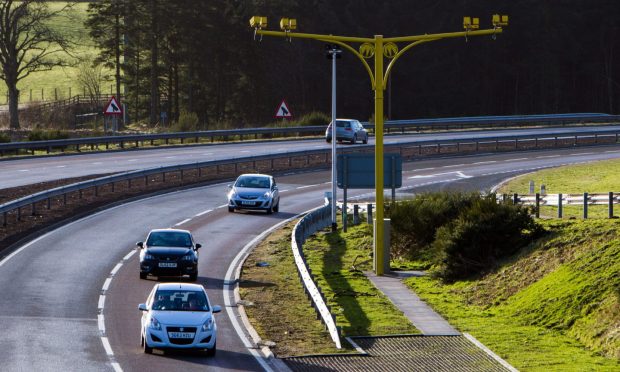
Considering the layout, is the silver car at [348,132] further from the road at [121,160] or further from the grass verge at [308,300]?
the grass verge at [308,300]

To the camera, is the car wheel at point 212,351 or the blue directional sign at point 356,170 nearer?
the car wheel at point 212,351

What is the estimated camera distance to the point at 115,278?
33062mm

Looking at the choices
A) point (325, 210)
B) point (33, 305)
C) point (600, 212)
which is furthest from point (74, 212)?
point (600, 212)

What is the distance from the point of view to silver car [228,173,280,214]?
4766 centimetres

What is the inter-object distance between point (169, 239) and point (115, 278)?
189cm

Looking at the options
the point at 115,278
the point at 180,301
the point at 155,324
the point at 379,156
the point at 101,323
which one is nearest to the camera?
the point at 155,324

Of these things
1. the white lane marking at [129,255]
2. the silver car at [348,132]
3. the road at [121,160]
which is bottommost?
the white lane marking at [129,255]

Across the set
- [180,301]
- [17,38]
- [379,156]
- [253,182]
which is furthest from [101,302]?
[17,38]

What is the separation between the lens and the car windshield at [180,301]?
24.3m

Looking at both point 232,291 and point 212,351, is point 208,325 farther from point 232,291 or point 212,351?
point 232,291

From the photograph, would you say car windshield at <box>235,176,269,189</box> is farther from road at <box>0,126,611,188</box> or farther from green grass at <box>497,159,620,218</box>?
green grass at <box>497,159,620,218</box>

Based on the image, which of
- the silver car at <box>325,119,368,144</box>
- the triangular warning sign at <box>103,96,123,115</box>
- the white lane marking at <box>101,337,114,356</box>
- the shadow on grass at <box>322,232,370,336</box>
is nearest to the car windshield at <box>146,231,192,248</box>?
the shadow on grass at <box>322,232,370,336</box>

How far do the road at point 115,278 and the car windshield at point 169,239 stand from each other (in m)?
1.12

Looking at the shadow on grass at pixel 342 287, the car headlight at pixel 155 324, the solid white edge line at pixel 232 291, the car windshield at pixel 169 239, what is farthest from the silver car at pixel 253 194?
the car headlight at pixel 155 324
